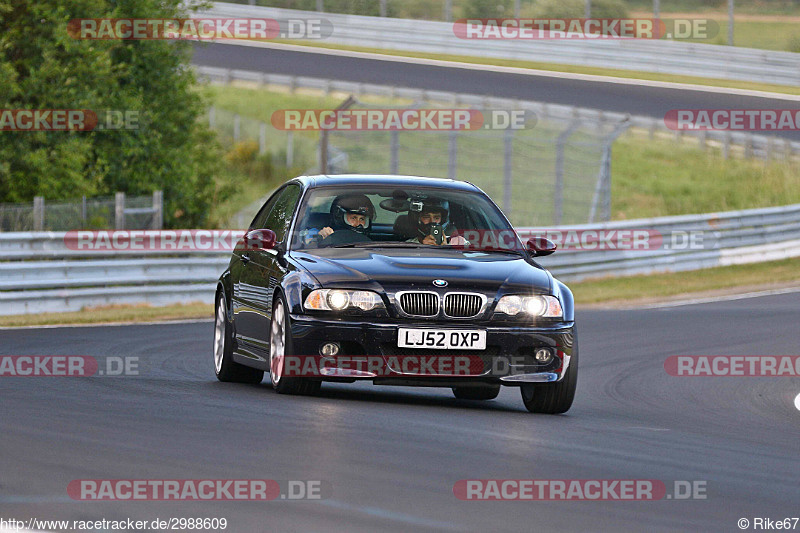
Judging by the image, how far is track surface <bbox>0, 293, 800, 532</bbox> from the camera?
19.0 feet

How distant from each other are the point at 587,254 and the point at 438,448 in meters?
18.9

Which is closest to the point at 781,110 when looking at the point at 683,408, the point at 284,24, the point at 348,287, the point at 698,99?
the point at 698,99

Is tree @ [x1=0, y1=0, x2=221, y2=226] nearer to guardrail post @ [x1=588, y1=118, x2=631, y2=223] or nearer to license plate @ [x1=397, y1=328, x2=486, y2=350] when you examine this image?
guardrail post @ [x1=588, y1=118, x2=631, y2=223]

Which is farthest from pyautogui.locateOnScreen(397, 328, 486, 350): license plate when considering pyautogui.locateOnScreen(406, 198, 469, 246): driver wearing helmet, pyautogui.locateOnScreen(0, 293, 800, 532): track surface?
pyautogui.locateOnScreen(406, 198, 469, 246): driver wearing helmet

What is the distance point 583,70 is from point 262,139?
940 centimetres

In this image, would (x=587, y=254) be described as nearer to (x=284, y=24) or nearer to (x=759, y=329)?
(x=759, y=329)

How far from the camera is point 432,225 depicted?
34.2 feet

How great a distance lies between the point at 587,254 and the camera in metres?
26.1

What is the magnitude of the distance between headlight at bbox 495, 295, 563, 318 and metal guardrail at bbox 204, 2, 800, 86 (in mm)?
30332

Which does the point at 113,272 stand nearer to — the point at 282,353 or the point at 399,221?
the point at 399,221

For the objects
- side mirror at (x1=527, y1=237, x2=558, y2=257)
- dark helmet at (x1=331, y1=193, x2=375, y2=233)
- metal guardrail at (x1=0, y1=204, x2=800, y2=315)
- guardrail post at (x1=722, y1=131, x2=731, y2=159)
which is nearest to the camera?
dark helmet at (x1=331, y1=193, x2=375, y2=233)

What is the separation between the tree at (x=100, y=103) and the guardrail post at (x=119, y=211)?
319 cm

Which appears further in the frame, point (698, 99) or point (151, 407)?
point (698, 99)

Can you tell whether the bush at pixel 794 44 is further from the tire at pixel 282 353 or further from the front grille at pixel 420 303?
the front grille at pixel 420 303
